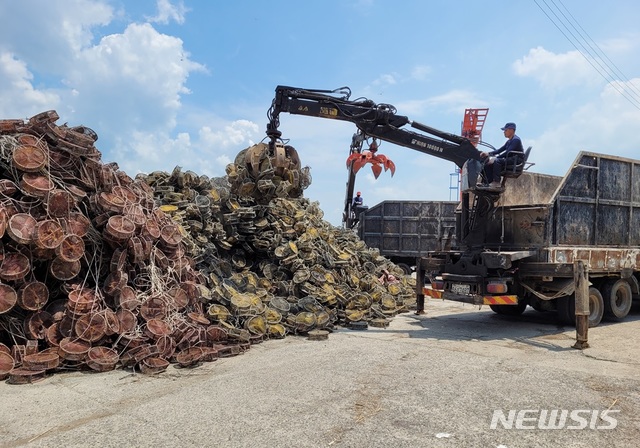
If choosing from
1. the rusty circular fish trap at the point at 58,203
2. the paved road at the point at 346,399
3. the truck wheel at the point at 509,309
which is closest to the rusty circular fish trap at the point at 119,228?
the rusty circular fish trap at the point at 58,203

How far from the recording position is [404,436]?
4.24m

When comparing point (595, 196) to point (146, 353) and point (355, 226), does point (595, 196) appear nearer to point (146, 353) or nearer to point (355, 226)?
point (146, 353)

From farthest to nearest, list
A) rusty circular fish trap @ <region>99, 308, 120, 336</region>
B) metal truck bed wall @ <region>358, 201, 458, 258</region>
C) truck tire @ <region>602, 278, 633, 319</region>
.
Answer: metal truck bed wall @ <region>358, 201, 458, 258</region>, truck tire @ <region>602, 278, 633, 319</region>, rusty circular fish trap @ <region>99, 308, 120, 336</region>

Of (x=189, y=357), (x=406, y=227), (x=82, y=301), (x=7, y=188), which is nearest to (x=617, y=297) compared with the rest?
(x=406, y=227)

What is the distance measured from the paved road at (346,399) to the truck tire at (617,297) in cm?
239

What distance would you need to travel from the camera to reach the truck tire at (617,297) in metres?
10.2

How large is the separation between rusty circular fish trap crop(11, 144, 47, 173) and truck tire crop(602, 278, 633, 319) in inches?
418

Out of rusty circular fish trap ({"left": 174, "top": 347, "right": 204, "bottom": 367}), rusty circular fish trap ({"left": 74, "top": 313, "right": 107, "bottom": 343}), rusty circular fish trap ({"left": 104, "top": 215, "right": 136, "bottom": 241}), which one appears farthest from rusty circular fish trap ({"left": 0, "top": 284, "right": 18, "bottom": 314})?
rusty circular fish trap ({"left": 174, "top": 347, "right": 204, "bottom": 367})

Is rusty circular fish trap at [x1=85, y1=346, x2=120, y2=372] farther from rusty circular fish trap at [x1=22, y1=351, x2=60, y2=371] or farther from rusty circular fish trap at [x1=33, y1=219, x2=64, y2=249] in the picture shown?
rusty circular fish trap at [x1=33, y1=219, x2=64, y2=249]

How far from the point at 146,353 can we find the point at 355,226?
1336 cm

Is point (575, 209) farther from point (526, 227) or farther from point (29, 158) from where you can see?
point (29, 158)

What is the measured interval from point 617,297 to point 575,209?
8.59 ft

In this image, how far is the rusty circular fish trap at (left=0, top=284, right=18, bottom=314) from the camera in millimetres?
6219

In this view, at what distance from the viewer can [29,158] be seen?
274 inches
